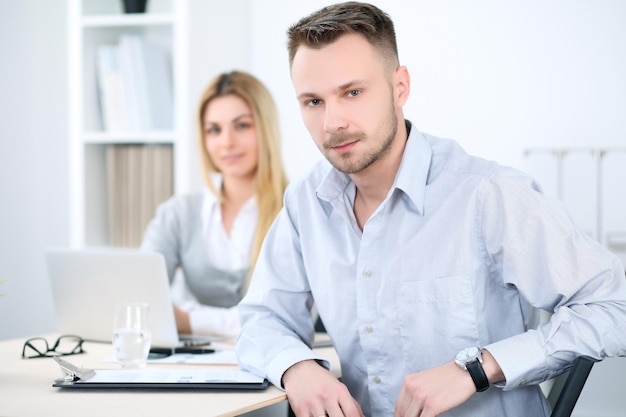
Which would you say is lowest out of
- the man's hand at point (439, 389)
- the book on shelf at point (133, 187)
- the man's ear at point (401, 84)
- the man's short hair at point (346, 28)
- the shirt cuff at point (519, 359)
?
the man's hand at point (439, 389)

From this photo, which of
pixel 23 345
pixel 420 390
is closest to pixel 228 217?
pixel 23 345

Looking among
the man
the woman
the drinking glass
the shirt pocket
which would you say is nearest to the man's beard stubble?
the man

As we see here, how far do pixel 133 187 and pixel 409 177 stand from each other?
1891mm

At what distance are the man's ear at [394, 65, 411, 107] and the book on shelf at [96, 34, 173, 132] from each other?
170 cm

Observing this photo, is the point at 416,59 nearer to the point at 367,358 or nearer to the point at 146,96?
the point at 146,96

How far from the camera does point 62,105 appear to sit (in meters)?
3.55

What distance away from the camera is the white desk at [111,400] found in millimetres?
1391

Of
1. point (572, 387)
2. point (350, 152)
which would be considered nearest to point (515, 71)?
point (350, 152)

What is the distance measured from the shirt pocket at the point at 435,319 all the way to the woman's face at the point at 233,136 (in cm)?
119

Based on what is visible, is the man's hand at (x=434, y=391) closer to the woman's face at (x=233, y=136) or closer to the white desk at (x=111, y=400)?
the white desk at (x=111, y=400)

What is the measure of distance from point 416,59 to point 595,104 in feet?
2.29

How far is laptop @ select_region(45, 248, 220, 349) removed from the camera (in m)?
2.00

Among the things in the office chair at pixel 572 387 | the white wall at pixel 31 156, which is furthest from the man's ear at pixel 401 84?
the white wall at pixel 31 156

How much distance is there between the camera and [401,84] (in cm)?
173
